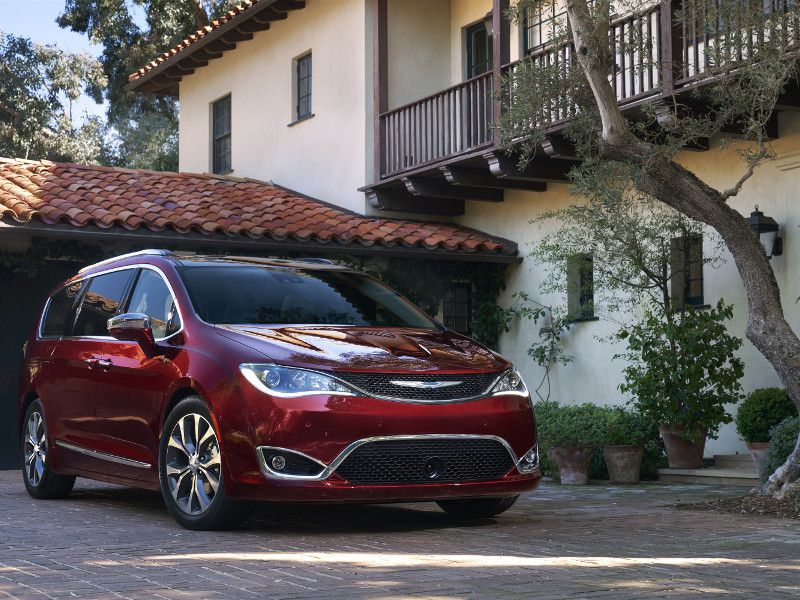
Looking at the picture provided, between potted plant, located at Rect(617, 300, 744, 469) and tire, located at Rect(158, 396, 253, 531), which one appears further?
potted plant, located at Rect(617, 300, 744, 469)

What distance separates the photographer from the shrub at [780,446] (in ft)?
32.1

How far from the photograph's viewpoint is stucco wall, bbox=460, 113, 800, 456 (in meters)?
12.6

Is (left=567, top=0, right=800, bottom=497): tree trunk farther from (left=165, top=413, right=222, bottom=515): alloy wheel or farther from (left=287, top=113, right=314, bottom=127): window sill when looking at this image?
(left=287, top=113, right=314, bottom=127): window sill

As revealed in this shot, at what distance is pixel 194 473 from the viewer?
7.52 m

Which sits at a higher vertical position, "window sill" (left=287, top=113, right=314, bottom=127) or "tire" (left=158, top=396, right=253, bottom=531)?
"window sill" (left=287, top=113, right=314, bottom=127)

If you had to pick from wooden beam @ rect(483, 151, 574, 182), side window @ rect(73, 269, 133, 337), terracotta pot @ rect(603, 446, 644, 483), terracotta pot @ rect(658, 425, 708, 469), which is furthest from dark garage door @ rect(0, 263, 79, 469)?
terracotta pot @ rect(658, 425, 708, 469)

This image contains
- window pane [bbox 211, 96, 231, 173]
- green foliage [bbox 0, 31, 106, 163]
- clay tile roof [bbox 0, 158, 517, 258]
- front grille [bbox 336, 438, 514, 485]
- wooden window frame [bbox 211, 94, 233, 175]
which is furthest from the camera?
green foliage [bbox 0, 31, 106, 163]

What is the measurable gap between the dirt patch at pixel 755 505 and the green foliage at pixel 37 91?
1210 inches

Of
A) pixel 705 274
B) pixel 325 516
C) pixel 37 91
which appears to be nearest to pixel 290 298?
pixel 325 516

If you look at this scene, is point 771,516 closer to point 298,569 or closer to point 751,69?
point 751,69

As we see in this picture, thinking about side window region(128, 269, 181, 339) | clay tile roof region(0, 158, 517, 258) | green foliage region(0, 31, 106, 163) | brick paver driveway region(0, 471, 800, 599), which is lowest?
brick paver driveway region(0, 471, 800, 599)

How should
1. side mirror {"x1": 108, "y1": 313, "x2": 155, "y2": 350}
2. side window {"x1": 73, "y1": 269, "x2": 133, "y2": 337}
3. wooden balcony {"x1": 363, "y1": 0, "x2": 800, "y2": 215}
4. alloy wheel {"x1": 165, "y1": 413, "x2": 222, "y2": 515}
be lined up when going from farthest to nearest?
wooden balcony {"x1": 363, "y1": 0, "x2": 800, "y2": 215} → side window {"x1": 73, "y1": 269, "x2": 133, "y2": 337} → side mirror {"x1": 108, "y1": 313, "x2": 155, "y2": 350} → alloy wheel {"x1": 165, "y1": 413, "x2": 222, "y2": 515}

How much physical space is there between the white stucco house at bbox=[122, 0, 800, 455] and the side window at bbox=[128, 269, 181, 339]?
5383mm

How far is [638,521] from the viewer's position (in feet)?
27.1
